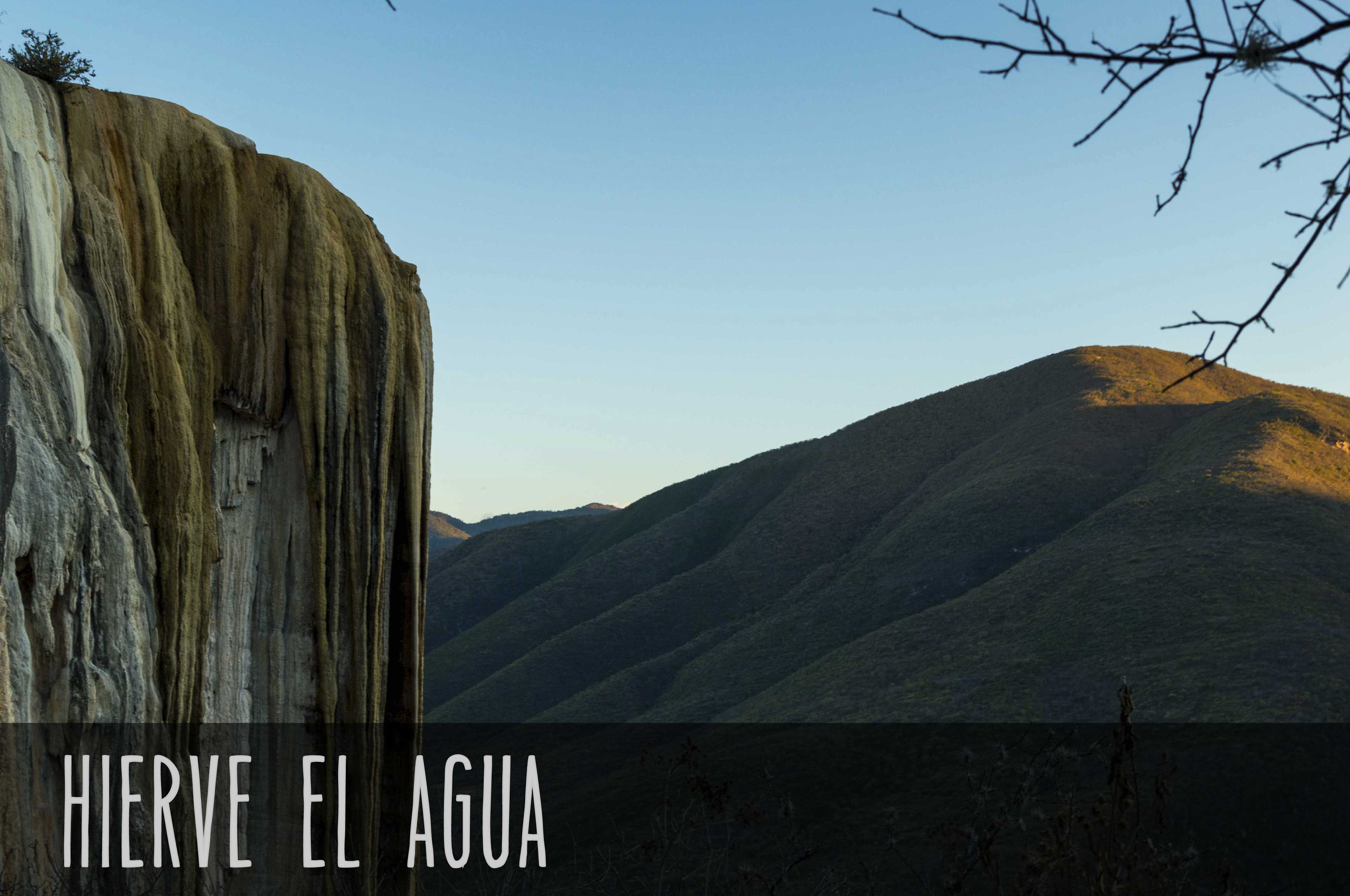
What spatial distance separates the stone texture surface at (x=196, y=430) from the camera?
29.1ft

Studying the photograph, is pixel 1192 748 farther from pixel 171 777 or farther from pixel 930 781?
pixel 171 777

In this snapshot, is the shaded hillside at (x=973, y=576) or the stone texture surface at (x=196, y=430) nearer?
the stone texture surface at (x=196, y=430)

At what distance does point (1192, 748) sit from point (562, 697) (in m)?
39.8

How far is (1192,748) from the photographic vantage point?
1252 inches
